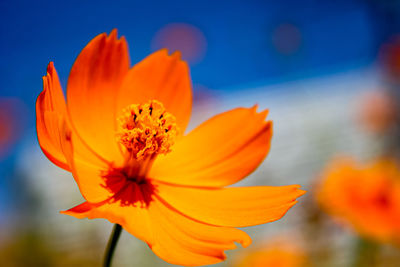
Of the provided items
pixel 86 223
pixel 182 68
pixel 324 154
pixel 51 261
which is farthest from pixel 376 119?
pixel 182 68

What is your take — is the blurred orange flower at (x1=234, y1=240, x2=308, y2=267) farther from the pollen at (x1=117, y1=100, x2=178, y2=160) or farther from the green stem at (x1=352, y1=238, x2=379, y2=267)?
the pollen at (x1=117, y1=100, x2=178, y2=160)

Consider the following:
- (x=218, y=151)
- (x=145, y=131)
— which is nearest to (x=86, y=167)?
(x=145, y=131)

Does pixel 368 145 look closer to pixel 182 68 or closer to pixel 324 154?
pixel 324 154

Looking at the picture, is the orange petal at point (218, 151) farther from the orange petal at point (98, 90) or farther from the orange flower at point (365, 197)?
the orange flower at point (365, 197)

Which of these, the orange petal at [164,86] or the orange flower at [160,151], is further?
the orange petal at [164,86]

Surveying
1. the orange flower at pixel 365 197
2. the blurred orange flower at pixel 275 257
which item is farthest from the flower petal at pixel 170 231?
the blurred orange flower at pixel 275 257

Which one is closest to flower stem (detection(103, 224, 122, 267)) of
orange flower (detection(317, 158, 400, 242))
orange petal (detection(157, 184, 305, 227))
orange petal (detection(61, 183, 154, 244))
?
orange petal (detection(61, 183, 154, 244))
